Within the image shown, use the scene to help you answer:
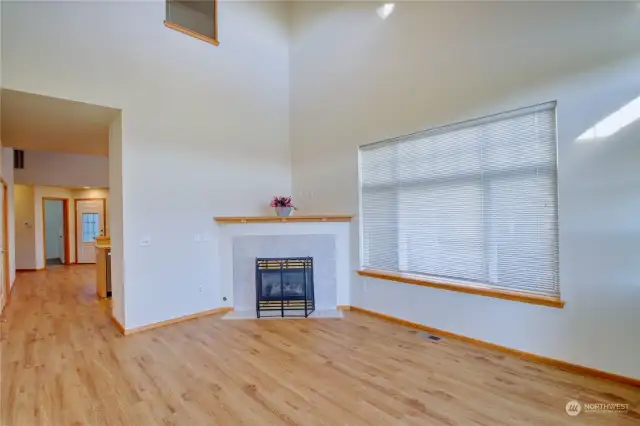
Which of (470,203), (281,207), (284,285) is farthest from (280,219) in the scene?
(470,203)

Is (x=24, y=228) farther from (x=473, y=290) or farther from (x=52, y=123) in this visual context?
(x=473, y=290)

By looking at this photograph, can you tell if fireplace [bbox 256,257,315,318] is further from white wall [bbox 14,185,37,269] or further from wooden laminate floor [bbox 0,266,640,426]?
white wall [bbox 14,185,37,269]

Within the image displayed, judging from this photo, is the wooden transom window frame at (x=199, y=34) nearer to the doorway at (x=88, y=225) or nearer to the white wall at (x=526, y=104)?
the white wall at (x=526, y=104)

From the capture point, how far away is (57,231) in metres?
11.2

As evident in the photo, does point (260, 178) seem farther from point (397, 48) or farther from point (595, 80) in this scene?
point (595, 80)

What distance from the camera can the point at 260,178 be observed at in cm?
533

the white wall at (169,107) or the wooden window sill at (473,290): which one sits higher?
the white wall at (169,107)

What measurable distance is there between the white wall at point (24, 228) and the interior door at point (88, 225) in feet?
3.99

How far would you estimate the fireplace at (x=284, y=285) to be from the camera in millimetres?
4617

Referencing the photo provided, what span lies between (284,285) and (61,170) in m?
7.57

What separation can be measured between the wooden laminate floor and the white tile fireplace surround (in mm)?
676

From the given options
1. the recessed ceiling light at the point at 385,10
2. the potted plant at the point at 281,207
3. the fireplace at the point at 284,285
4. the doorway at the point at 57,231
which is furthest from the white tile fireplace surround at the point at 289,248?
the doorway at the point at 57,231

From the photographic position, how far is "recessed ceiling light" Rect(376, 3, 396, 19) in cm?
414

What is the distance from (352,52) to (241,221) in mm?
2829
